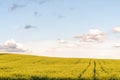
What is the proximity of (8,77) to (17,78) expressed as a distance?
3.08 ft

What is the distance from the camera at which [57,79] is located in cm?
2908

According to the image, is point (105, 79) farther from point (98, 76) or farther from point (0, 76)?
point (0, 76)

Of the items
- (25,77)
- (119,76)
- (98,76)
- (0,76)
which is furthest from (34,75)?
(119,76)

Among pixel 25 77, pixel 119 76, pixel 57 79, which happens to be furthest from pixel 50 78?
pixel 119 76

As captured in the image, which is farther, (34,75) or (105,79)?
(34,75)

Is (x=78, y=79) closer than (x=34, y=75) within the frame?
Yes

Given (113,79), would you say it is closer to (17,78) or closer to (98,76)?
(98,76)

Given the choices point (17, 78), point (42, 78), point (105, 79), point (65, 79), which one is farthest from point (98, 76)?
point (17, 78)

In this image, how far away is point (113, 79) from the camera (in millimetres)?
29109

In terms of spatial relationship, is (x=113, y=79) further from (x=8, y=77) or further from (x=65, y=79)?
(x=8, y=77)

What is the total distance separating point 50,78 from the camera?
2919 centimetres

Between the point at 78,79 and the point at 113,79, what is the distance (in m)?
3.21

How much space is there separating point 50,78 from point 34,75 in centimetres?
209

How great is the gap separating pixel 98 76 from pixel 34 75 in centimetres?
596
